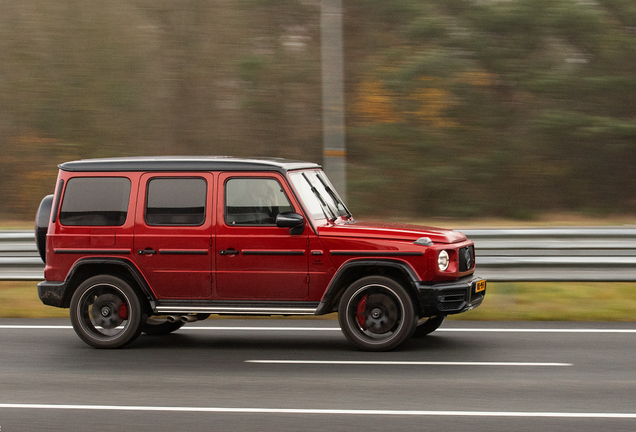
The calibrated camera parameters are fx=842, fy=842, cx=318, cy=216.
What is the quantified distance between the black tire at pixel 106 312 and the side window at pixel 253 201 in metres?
1.31

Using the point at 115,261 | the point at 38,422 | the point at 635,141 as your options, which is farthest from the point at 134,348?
the point at 635,141

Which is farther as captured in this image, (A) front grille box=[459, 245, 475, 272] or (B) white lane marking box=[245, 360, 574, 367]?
(A) front grille box=[459, 245, 475, 272]

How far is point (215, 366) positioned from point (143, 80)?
56.6 ft

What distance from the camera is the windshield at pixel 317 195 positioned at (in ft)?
27.6

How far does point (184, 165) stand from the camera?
8.49 meters

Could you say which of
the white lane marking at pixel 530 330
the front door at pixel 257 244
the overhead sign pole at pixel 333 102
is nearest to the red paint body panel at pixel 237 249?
the front door at pixel 257 244

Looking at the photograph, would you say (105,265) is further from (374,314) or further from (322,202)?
(374,314)

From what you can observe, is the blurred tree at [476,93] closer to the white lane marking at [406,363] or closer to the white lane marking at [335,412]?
the white lane marking at [406,363]

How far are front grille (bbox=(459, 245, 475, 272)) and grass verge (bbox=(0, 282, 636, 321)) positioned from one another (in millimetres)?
2018

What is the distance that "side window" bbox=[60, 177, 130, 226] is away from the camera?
857 cm

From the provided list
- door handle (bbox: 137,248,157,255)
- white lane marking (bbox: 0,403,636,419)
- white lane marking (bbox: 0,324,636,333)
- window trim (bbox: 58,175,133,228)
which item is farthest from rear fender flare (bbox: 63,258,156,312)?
white lane marking (bbox: 0,403,636,419)

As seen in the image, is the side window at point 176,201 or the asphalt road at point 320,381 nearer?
the asphalt road at point 320,381

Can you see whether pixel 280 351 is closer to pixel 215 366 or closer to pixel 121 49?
pixel 215 366

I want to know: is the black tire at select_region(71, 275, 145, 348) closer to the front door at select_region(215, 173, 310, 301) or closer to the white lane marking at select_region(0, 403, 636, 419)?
the front door at select_region(215, 173, 310, 301)
